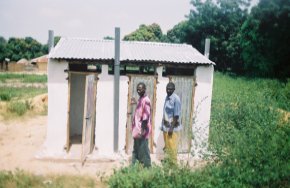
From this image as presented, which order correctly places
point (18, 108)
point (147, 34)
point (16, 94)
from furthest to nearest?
point (147, 34) < point (16, 94) < point (18, 108)

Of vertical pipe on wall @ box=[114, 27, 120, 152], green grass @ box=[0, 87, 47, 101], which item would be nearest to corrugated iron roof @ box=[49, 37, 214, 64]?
vertical pipe on wall @ box=[114, 27, 120, 152]

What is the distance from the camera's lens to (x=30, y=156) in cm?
792

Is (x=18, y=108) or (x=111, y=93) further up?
(x=111, y=93)

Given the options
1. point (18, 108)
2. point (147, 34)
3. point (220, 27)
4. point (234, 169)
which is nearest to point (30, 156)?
point (234, 169)

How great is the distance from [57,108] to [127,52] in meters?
2.46

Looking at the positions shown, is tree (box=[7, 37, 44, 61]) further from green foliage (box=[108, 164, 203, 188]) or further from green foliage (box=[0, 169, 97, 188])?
green foliage (box=[108, 164, 203, 188])

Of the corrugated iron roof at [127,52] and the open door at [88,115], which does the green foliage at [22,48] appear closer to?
the corrugated iron roof at [127,52]

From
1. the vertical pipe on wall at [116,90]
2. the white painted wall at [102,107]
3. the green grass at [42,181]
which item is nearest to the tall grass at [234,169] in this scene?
the green grass at [42,181]

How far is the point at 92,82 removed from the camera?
25.8ft

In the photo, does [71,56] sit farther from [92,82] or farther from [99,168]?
[99,168]

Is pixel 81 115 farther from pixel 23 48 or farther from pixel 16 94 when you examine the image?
pixel 23 48

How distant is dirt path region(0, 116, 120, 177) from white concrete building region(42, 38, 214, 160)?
460 mm

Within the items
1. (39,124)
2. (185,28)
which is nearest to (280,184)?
(39,124)

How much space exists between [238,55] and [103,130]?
29.2m
